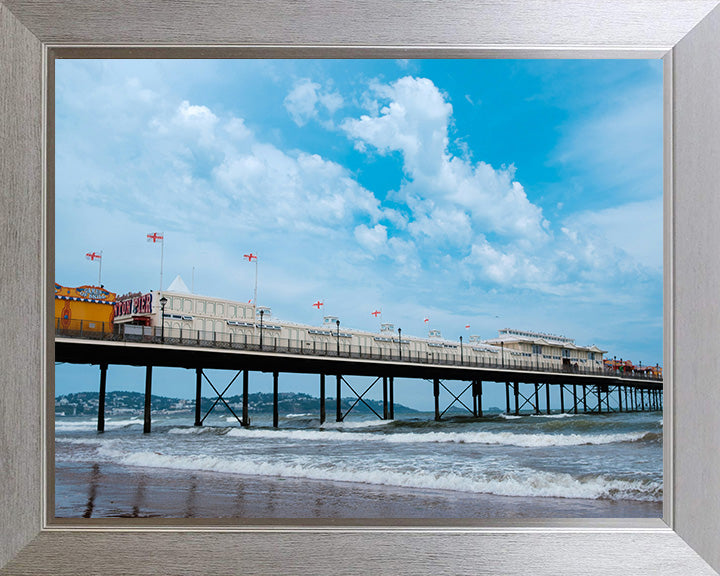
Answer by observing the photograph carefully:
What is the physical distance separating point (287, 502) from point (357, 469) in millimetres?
2117

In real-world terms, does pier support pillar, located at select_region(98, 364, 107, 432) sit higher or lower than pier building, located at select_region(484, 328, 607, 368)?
lower

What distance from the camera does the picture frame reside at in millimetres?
1951

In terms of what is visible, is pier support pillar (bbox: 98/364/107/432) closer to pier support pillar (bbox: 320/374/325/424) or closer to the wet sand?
pier support pillar (bbox: 320/374/325/424)

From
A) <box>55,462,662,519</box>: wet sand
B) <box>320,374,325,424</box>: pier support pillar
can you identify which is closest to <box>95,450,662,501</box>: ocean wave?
<box>55,462,662,519</box>: wet sand

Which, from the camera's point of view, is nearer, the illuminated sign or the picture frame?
the picture frame

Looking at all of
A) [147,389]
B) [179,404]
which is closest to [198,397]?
[147,389]

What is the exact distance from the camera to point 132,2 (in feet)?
6.87

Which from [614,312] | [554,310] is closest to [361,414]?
[554,310]

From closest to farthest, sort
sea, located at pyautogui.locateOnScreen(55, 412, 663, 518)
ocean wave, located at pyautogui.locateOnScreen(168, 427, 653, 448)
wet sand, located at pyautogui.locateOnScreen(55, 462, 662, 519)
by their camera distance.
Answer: wet sand, located at pyautogui.locateOnScreen(55, 462, 662, 519) < sea, located at pyautogui.locateOnScreen(55, 412, 663, 518) < ocean wave, located at pyautogui.locateOnScreen(168, 427, 653, 448)

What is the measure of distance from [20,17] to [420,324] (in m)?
7.97

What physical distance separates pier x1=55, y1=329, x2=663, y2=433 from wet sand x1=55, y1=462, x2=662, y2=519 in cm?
245

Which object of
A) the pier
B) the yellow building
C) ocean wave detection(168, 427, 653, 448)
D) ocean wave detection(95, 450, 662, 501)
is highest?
the yellow building

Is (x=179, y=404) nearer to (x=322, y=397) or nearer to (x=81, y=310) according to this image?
(x=322, y=397)

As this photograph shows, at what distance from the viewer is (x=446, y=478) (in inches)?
205
